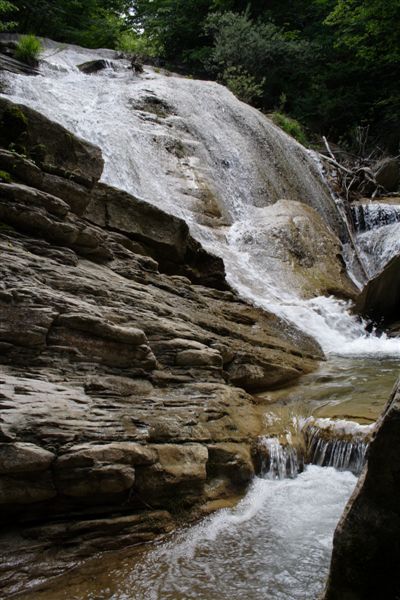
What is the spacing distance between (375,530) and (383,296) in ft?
27.1

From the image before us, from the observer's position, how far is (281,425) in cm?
552

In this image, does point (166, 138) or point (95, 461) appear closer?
point (95, 461)

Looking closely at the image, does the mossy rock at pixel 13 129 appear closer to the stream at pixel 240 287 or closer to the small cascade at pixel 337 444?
the stream at pixel 240 287

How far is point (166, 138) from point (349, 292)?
254 inches

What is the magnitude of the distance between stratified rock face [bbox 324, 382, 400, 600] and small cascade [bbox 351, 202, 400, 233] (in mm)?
13827

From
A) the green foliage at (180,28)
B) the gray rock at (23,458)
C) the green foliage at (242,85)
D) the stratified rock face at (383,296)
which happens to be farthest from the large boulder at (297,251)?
the green foliage at (180,28)

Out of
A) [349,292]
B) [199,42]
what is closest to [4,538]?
[349,292]

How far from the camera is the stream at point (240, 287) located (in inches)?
132

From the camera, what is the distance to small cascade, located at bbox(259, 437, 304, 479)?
4.94m

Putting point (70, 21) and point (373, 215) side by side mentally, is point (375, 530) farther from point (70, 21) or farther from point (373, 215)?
point (70, 21)

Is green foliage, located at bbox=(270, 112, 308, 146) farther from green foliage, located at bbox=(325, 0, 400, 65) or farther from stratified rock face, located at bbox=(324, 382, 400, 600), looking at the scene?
stratified rock face, located at bbox=(324, 382, 400, 600)

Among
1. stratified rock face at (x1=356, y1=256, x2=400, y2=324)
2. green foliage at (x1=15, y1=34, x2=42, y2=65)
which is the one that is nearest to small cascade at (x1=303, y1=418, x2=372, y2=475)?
stratified rock face at (x1=356, y1=256, x2=400, y2=324)

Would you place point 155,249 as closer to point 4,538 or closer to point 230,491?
A: point 230,491

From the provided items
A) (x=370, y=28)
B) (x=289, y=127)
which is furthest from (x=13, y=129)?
(x=370, y=28)
